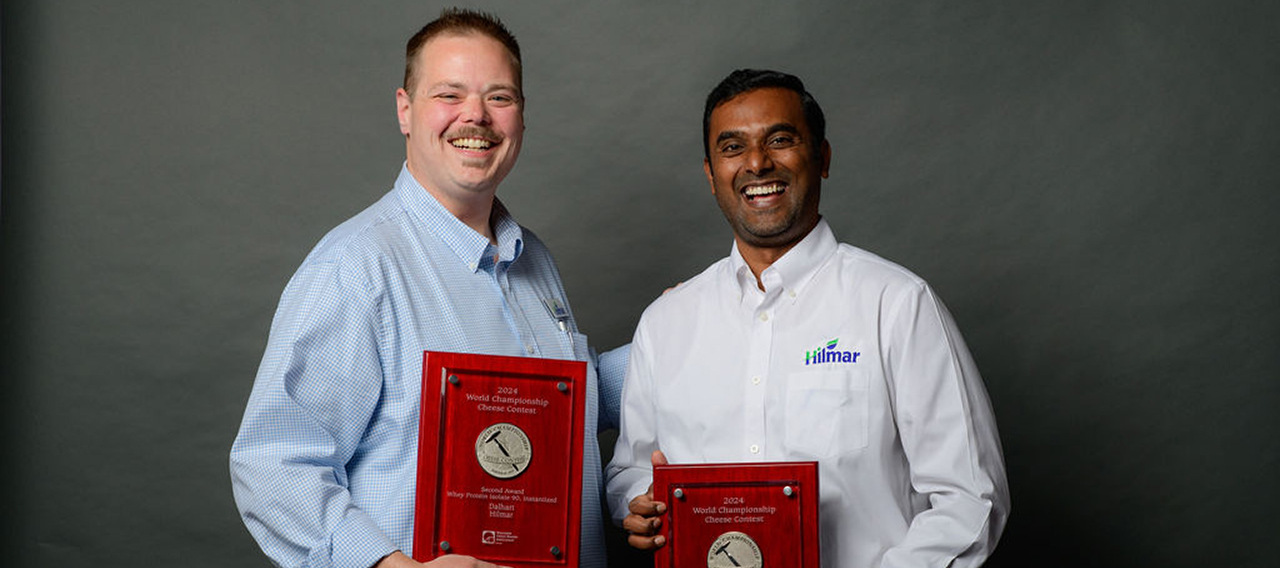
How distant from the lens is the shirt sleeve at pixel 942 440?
2.95 metres

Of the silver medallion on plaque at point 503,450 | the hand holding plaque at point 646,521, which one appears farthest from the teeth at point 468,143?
the hand holding plaque at point 646,521

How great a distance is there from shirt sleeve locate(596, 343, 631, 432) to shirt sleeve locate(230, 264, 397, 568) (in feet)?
3.54

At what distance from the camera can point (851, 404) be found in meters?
3.13

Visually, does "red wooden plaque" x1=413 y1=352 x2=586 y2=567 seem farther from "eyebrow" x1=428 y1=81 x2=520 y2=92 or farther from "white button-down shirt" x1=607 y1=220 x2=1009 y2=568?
"eyebrow" x1=428 y1=81 x2=520 y2=92

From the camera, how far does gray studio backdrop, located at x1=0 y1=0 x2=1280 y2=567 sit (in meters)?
4.75

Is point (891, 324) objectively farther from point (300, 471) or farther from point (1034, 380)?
point (1034, 380)

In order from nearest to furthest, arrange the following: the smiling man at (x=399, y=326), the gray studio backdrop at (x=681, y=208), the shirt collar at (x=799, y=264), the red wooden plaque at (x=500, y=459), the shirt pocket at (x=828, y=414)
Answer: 1. the red wooden plaque at (x=500, y=459)
2. the smiling man at (x=399, y=326)
3. the shirt pocket at (x=828, y=414)
4. the shirt collar at (x=799, y=264)
5. the gray studio backdrop at (x=681, y=208)

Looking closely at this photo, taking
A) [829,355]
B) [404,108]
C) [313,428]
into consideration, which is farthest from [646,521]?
[404,108]

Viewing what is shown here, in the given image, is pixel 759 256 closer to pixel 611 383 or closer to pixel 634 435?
pixel 634 435

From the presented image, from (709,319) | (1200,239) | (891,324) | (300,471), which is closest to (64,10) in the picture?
(300,471)

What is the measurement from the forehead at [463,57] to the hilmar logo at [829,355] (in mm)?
1243

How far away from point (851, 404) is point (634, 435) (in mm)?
774

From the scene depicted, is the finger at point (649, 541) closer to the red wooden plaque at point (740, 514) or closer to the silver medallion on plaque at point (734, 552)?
the red wooden plaque at point (740, 514)

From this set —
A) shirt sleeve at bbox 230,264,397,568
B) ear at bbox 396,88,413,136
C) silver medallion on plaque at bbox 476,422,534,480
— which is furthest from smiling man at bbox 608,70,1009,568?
ear at bbox 396,88,413,136
